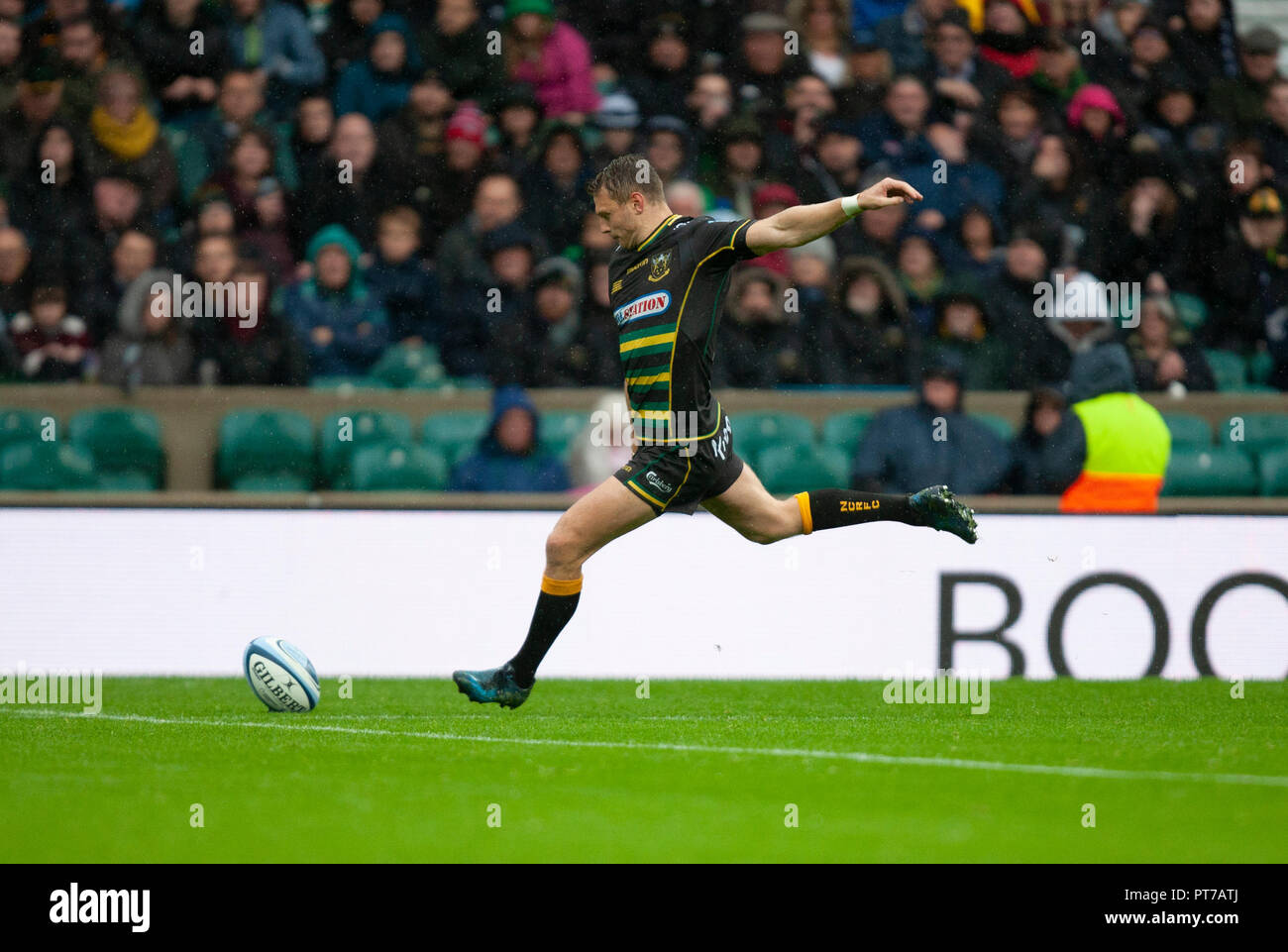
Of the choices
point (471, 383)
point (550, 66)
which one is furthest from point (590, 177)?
point (471, 383)

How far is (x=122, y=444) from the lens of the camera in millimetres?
11500

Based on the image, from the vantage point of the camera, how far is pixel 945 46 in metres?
13.8

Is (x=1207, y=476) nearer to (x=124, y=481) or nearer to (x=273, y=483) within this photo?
(x=273, y=483)

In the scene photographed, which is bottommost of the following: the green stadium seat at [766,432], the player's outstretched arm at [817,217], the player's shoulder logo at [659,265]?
the green stadium seat at [766,432]

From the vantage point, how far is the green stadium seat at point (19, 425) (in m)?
11.3

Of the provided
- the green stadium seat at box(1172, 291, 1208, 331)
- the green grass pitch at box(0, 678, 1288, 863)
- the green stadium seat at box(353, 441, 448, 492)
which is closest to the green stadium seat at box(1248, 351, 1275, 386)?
the green stadium seat at box(1172, 291, 1208, 331)

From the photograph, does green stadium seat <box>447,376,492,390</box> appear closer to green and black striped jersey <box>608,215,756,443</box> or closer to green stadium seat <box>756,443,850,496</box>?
green stadium seat <box>756,443,850,496</box>

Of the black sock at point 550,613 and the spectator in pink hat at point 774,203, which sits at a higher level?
the spectator in pink hat at point 774,203

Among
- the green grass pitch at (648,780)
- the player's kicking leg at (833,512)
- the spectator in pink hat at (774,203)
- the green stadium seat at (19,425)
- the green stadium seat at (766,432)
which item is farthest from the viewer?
the spectator in pink hat at (774,203)

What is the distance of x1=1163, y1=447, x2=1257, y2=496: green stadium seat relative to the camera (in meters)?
11.7

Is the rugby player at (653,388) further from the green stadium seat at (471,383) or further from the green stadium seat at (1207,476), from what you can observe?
the green stadium seat at (1207,476)

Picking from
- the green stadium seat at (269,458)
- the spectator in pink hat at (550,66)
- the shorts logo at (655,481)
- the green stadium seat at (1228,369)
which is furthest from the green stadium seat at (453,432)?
the green stadium seat at (1228,369)

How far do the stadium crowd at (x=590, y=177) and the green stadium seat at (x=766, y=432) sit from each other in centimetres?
40
